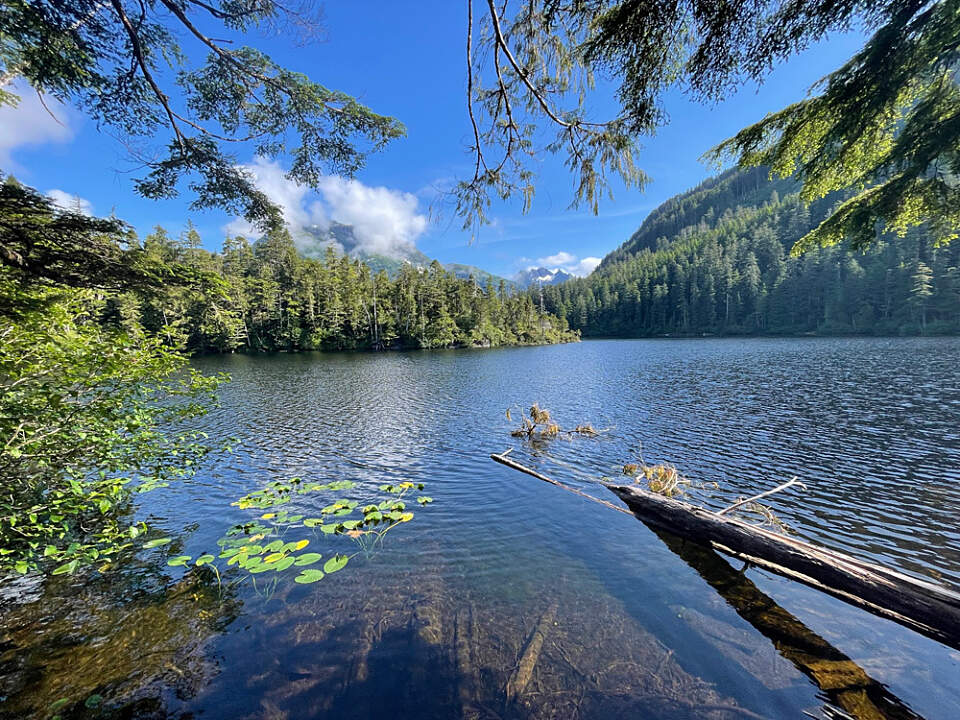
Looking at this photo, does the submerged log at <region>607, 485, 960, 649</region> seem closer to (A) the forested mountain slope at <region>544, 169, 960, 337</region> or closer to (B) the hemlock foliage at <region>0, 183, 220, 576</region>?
(B) the hemlock foliage at <region>0, 183, 220, 576</region>

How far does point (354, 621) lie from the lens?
5.09m

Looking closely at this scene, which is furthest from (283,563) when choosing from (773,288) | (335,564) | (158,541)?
(773,288)

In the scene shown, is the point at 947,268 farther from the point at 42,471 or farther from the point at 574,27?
the point at 42,471

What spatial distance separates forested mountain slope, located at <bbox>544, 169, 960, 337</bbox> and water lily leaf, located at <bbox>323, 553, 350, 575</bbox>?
63844 millimetres

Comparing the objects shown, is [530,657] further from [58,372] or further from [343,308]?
[343,308]

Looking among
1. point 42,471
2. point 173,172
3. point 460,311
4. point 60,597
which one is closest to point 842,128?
point 173,172

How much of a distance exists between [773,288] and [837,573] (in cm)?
11200

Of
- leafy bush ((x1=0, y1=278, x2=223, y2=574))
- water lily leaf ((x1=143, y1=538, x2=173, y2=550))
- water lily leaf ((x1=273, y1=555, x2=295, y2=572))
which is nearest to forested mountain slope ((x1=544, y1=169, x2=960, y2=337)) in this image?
water lily leaf ((x1=273, y1=555, x2=295, y2=572))

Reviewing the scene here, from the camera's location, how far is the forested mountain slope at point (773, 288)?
62000mm

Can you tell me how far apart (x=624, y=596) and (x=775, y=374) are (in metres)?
29.8

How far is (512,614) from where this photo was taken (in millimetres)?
5199

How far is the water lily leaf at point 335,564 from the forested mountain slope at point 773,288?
2514 inches

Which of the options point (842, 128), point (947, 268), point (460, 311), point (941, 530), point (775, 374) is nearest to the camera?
point (842, 128)

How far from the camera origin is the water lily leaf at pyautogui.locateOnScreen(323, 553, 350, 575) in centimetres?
595
